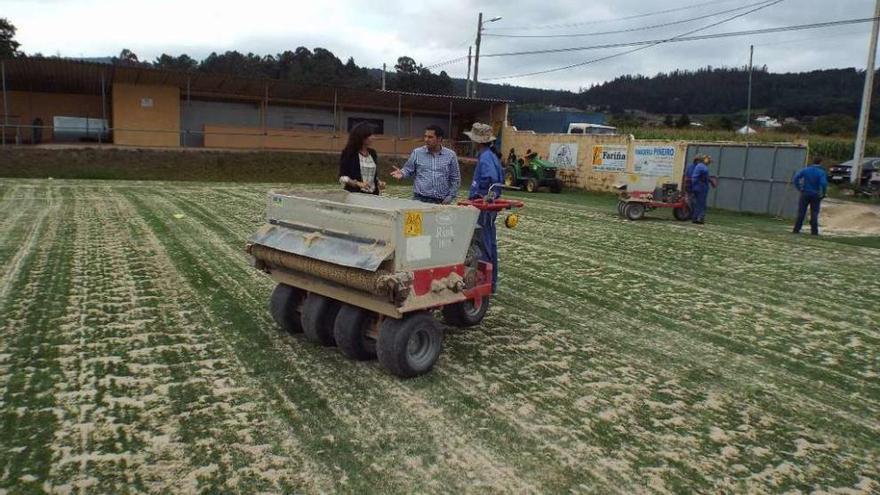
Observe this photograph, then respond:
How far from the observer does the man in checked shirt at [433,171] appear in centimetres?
602

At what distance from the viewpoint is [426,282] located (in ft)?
14.7

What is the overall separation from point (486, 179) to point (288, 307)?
83.5 inches

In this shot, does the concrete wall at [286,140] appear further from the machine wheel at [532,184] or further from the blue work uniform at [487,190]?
the blue work uniform at [487,190]

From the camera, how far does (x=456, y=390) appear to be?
435 centimetres

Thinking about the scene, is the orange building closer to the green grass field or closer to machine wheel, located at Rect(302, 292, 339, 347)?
the green grass field

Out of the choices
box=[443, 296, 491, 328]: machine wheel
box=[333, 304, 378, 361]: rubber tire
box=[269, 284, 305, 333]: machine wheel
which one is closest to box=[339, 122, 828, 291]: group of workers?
box=[443, 296, 491, 328]: machine wheel

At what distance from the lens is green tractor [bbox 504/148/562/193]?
23.4m

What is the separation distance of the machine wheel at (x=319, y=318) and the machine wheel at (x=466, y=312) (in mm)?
1060

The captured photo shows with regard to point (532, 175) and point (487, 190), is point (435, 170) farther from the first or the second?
point (532, 175)

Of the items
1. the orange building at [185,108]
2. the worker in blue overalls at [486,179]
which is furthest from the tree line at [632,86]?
the worker in blue overalls at [486,179]

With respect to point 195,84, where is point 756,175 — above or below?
below

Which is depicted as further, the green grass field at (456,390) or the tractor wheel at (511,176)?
the tractor wheel at (511,176)

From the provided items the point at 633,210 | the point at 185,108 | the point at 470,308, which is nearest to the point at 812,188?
the point at 633,210

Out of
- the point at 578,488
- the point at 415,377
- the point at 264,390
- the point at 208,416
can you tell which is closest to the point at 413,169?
the point at 415,377
